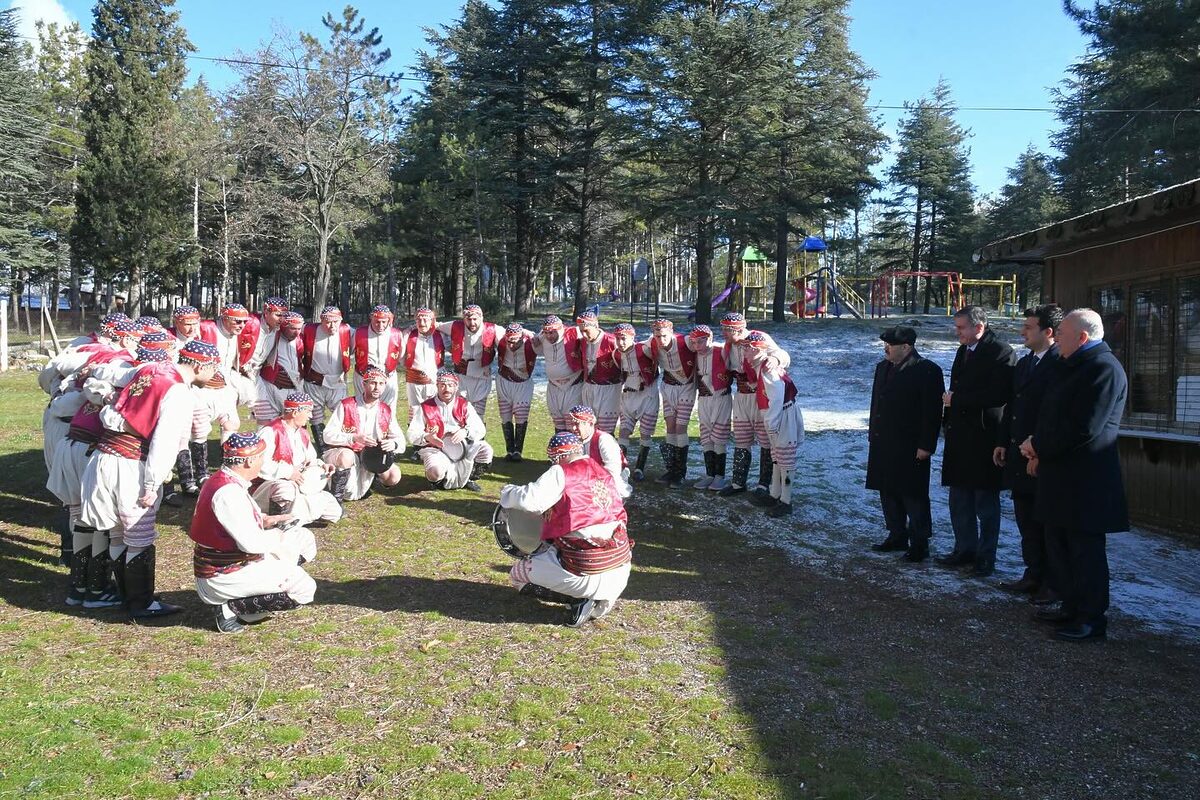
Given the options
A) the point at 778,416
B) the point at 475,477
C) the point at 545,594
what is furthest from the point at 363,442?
the point at 778,416

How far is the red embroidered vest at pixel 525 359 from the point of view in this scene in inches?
386

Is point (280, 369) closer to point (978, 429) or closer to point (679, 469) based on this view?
point (679, 469)

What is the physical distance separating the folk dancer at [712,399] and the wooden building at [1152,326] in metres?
3.46

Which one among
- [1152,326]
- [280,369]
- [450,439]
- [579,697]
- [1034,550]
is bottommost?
[579,697]

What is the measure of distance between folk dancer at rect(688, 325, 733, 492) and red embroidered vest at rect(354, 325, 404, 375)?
11.0ft

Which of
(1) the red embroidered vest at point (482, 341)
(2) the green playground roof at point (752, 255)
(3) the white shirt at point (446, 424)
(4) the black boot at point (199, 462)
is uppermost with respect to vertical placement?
(2) the green playground roof at point (752, 255)

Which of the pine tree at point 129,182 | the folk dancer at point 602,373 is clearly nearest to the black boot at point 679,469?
the folk dancer at point 602,373

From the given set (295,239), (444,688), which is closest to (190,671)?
(444,688)

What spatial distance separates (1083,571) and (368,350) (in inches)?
277

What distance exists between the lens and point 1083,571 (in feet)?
16.1

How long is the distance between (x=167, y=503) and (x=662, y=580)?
5047 mm

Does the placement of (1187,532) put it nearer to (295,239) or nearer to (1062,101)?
(1062,101)

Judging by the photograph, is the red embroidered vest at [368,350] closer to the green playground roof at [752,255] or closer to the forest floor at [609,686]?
the forest floor at [609,686]

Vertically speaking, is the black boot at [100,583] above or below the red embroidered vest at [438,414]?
below
